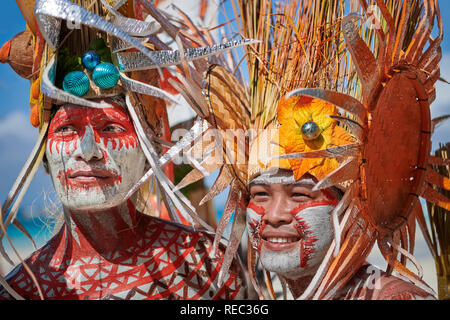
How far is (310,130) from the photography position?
1688 millimetres

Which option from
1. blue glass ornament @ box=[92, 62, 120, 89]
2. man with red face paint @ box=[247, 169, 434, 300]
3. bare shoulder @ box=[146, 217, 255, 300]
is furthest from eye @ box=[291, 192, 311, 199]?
blue glass ornament @ box=[92, 62, 120, 89]

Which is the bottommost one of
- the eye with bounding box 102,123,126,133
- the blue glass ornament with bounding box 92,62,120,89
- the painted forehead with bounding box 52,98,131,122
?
the eye with bounding box 102,123,126,133

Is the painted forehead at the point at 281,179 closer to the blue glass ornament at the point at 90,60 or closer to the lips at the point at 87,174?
the lips at the point at 87,174

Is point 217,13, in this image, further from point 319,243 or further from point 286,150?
point 319,243

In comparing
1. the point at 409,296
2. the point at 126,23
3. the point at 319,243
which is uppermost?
the point at 126,23

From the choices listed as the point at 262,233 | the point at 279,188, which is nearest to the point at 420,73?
the point at 279,188

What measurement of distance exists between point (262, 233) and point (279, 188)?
0.44 feet

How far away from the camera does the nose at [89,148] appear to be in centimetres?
188

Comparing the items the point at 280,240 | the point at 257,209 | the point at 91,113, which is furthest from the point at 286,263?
the point at 91,113

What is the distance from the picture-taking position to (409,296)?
1685 millimetres

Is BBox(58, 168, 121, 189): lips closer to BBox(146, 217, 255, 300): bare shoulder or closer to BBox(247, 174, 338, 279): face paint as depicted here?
BBox(146, 217, 255, 300): bare shoulder

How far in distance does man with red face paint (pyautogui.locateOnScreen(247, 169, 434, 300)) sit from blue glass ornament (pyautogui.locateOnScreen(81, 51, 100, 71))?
616 millimetres

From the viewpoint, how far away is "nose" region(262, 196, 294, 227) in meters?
1.74

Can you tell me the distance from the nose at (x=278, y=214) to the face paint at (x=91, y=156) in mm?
462
